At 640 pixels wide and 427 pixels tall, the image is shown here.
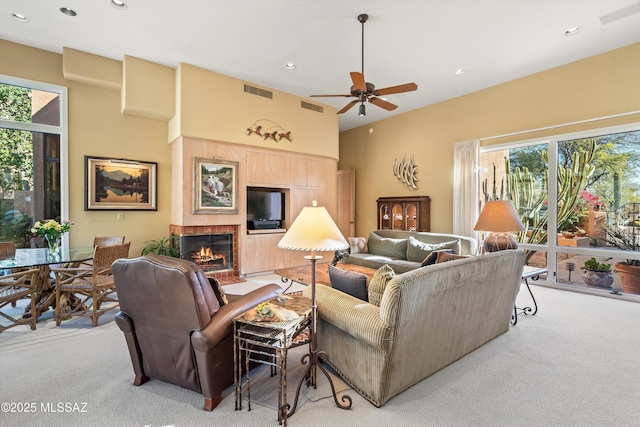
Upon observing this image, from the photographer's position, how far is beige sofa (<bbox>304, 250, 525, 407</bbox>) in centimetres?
183

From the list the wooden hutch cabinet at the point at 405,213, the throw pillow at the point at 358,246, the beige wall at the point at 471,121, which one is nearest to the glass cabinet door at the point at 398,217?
the wooden hutch cabinet at the point at 405,213

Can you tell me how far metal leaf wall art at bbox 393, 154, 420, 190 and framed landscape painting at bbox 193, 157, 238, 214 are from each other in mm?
3747

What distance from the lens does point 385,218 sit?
22.9 ft

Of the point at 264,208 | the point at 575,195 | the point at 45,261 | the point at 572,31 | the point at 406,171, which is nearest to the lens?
the point at 45,261

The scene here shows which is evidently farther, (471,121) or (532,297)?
(471,121)

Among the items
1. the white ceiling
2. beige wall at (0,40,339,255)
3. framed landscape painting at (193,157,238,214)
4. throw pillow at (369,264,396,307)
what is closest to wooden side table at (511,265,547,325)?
throw pillow at (369,264,396,307)

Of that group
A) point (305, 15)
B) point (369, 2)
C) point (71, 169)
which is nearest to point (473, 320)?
point (369, 2)

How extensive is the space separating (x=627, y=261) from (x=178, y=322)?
591 cm

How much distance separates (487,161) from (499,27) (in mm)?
2579

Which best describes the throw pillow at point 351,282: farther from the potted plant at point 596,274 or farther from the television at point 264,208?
the potted plant at point 596,274

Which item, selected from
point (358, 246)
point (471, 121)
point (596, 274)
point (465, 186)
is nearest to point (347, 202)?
point (358, 246)

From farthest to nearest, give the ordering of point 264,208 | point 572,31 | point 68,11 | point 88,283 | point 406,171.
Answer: point 406,171 → point 264,208 → point 572,31 → point 68,11 → point 88,283

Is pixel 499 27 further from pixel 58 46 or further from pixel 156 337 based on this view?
pixel 58 46

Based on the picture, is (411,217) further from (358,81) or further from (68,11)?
(68,11)
